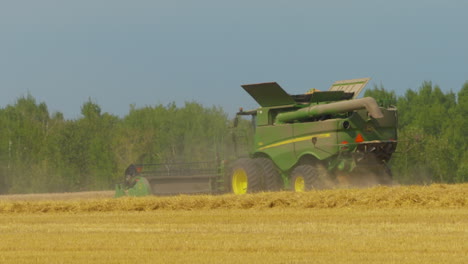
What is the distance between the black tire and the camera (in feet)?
80.4

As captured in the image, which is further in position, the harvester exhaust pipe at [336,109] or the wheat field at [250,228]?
the harvester exhaust pipe at [336,109]

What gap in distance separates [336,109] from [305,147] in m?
1.49

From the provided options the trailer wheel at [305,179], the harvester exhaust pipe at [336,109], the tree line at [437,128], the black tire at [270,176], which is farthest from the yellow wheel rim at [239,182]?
the tree line at [437,128]

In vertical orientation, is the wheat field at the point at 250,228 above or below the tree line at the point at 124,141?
below

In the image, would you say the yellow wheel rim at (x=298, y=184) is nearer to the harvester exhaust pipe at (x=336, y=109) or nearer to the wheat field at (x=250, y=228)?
the harvester exhaust pipe at (x=336, y=109)

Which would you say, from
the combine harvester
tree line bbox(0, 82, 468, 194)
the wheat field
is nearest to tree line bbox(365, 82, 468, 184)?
tree line bbox(0, 82, 468, 194)

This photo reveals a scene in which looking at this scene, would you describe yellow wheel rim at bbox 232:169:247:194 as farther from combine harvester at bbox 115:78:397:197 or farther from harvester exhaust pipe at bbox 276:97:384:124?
harvester exhaust pipe at bbox 276:97:384:124

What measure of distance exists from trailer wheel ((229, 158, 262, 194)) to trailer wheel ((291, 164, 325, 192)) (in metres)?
1.19

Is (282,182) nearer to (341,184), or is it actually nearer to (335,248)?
(341,184)

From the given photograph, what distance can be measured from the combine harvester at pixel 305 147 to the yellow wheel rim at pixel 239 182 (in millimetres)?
29

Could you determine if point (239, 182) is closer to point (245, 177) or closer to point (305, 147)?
point (245, 177)

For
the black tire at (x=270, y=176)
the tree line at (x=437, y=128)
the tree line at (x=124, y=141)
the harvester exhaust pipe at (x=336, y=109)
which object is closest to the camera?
the harvester exhaust pipe at (x=336, y=109)

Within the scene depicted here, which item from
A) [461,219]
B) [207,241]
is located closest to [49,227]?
[207,241]

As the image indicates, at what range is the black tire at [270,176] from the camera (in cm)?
2452
